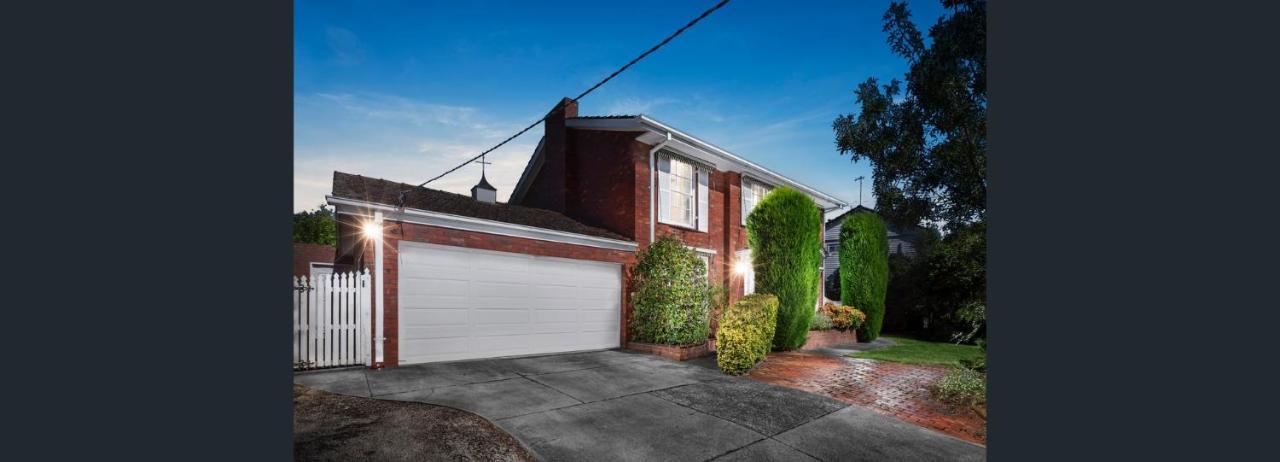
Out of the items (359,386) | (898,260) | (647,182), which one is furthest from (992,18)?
(898,260)

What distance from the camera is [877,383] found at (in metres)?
7.68

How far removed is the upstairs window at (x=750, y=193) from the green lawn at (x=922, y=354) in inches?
202

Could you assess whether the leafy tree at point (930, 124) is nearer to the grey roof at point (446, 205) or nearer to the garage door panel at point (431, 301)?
the grey roof at point (446, 205)

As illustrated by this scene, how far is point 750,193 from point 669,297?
238 inches

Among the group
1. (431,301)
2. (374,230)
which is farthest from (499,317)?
(374,230)

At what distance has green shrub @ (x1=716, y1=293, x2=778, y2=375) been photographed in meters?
8.05

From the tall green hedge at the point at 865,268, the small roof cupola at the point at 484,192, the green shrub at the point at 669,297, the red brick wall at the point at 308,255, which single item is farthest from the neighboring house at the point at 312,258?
the tall green hedge at the point at 865,268

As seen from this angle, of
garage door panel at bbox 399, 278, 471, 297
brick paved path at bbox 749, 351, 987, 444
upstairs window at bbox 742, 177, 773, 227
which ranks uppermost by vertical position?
upstairs window at bbox 742, 177, 773, 227

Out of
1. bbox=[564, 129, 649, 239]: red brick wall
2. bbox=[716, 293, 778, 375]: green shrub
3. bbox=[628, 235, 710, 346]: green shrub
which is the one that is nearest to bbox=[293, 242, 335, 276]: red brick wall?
bbox=[564, 129, 649, 239]: red brick wall

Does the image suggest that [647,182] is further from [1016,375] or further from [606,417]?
[1016,375]

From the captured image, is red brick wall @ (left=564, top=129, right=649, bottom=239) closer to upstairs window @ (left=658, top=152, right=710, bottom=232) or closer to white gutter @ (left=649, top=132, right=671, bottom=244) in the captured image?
white gutter @ (left=649, top=132, right=671, bottom=244)

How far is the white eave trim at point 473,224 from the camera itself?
7.69 metres

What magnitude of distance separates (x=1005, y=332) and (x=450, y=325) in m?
8.56

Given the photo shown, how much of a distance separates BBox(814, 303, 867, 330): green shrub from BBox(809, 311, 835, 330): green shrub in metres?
0.22
